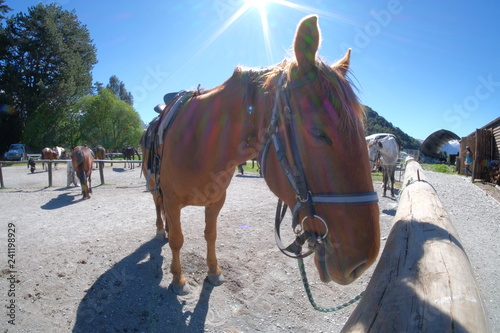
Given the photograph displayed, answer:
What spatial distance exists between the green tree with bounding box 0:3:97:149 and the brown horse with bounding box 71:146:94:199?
30.5 metres

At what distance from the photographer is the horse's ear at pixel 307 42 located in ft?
4.17

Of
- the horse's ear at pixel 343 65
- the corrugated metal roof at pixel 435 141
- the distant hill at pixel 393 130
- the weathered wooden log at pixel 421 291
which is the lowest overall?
the weathered wooden log at pixel 421 291

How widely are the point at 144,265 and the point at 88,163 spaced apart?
267 inches

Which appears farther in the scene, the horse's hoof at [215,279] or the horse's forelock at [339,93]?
the horse's hoof at [215,279]

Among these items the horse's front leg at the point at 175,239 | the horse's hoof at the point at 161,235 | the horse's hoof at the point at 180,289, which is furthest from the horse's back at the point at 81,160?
the horse's hoof at the point at 180,289

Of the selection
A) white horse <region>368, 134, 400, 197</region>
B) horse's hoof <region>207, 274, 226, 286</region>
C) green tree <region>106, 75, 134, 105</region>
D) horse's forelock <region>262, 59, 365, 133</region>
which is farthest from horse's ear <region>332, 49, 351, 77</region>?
green tree <region>106, 75, 134, 105</region>

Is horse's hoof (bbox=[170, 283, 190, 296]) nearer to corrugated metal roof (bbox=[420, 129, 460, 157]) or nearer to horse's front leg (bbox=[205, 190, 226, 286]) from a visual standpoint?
horse's front leg (bbox=[205, 190, 226, 286])

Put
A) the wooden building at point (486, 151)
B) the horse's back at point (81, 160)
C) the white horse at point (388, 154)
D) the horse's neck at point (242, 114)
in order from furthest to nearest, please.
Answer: the wooden building at point (486, 151) < the white horse at point (388, 154) < the horse's back at point (81, 160) < the horse's neck at point (242, 114)

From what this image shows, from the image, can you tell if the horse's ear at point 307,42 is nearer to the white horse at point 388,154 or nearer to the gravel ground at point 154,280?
the gravel ground at point 154,280

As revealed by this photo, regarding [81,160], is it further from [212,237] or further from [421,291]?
[421,291]

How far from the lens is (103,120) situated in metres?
39.1

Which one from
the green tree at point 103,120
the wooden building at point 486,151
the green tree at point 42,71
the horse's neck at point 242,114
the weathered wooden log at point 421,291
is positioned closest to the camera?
the weathered wooden log at point 421,291

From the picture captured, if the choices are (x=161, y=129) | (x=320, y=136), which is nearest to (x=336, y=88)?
(x=320, y=136)

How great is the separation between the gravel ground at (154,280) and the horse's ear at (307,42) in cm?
251
